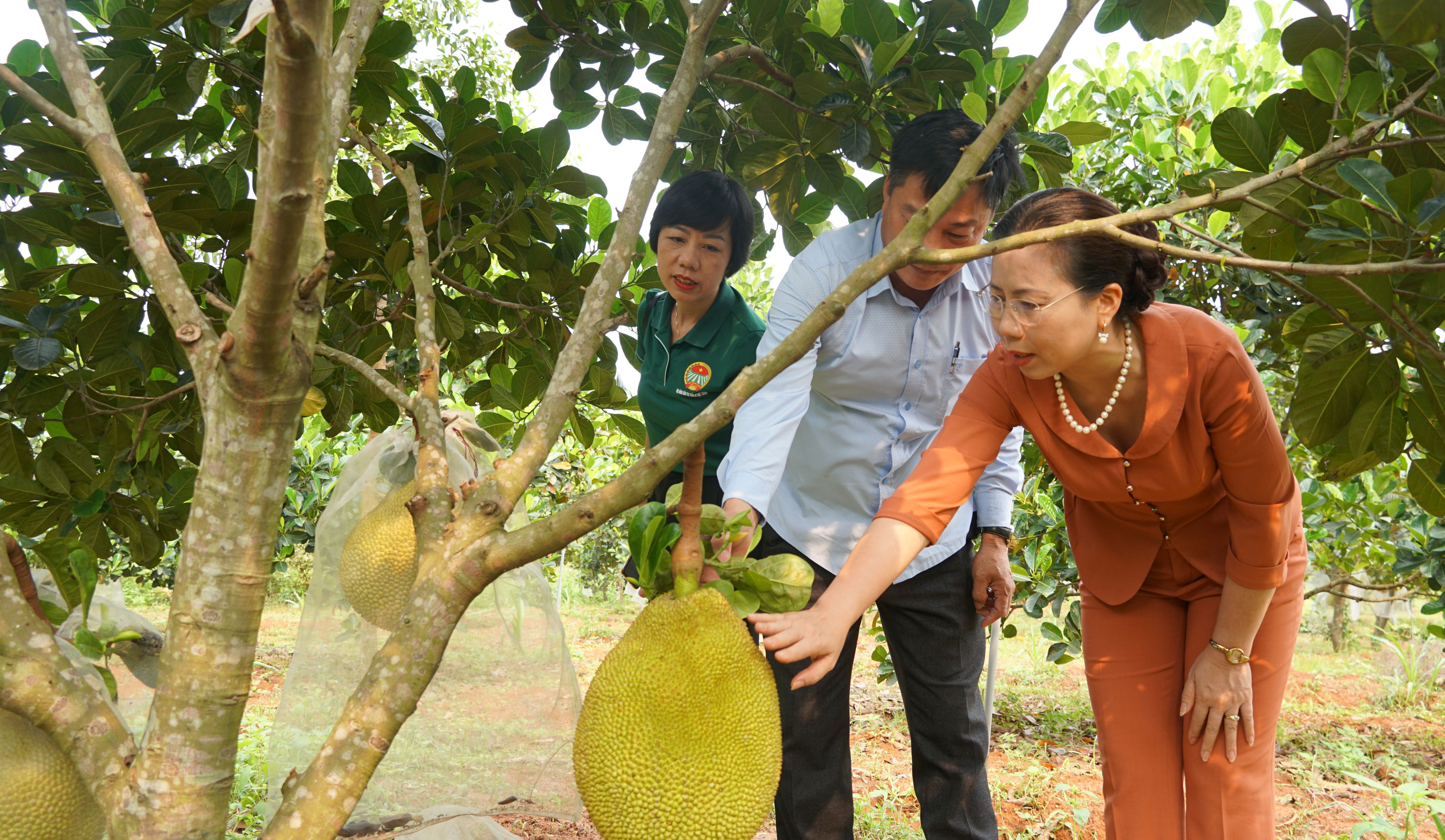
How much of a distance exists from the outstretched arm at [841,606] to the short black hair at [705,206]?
95cm

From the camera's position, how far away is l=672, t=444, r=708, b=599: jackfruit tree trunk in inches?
37.7

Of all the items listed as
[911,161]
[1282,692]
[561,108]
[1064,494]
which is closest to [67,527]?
[561,108]

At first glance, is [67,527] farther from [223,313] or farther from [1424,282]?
[1424,282]

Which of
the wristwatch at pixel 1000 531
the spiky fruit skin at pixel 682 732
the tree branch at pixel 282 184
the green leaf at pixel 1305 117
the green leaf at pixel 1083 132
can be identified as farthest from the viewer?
the wristwatch at pixel 1000 531

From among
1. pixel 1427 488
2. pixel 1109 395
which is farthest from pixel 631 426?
pixel 1427 488

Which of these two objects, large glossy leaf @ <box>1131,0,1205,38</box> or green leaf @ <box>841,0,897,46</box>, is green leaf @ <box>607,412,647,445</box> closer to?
green leaf @ <box>841,0,897,46</box>

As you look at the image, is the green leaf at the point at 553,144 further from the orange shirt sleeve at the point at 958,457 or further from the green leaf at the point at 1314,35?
the green leaf at the point at 1314,35

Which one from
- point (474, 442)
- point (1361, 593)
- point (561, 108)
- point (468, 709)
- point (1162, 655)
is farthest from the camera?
point (1361, 593)

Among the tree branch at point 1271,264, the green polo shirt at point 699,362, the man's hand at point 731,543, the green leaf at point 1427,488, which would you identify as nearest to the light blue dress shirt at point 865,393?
the green polo shirt at point 699,362

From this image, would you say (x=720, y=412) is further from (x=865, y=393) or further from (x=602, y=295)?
(x=865, y=393)

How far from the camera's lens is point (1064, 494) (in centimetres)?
166

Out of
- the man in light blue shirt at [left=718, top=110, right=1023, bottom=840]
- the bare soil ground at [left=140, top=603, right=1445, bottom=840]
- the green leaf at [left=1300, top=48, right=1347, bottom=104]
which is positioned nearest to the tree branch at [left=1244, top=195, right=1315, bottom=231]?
the green leaf at [left=1300, top=48, right=1347, bottom=104]

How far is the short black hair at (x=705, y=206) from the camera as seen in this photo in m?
2.00

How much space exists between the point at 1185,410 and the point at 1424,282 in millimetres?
359
